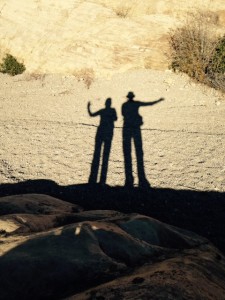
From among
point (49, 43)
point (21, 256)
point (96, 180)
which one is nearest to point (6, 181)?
point (96, 180)

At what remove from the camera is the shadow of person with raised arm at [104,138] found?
7.54 meters

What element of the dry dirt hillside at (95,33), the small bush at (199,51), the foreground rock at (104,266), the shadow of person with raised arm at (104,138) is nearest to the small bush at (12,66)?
the dry dirt hillside at (95,33)

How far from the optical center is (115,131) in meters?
9.08

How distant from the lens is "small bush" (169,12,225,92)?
10859 millimetres

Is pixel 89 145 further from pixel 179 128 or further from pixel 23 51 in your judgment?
pixel 23 51

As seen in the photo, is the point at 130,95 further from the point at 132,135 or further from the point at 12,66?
the point at 12,66

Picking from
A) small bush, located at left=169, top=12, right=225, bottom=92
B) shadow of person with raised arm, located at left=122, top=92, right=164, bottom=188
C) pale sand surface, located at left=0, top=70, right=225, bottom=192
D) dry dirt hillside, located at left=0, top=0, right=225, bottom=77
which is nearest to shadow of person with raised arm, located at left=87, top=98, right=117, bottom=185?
pale sand surface, located at left=0, top=70, right=225, bottom=192

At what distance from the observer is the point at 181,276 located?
116 inches

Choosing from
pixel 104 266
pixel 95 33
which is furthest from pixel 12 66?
pixel 104 266

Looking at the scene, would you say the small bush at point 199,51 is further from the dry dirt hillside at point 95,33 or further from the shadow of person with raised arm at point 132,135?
the shadow of person with raised arm at point 132,135

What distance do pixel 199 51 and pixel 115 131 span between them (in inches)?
185

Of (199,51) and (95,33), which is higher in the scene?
(95,33)

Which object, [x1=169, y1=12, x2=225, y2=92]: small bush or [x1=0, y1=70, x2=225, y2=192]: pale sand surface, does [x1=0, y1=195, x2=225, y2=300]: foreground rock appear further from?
[x1=169, y1=12, x2=225, y2=92]: small bush

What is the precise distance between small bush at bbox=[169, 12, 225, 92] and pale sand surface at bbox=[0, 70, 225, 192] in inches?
16.2
